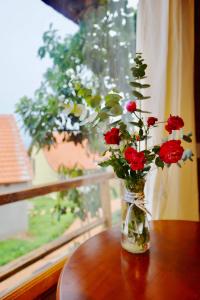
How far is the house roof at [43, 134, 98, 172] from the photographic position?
1.71 m

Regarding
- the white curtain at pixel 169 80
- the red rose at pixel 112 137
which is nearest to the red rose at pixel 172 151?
the red rose at pixel 112 137

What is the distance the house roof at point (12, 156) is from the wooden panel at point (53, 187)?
97 mm

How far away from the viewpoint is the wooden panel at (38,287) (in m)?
1.20

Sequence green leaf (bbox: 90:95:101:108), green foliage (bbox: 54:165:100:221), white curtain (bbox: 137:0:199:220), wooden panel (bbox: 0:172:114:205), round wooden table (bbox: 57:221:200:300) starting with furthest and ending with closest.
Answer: green foliage (bbox: 54:165:100:221), white curtain (bbox: 137:0:199:220), wooden panel (bbox: 0:172:114:205), green leaf (bbox: 90:95:101:108), round wooden table (bbox: 57:221:200:300)

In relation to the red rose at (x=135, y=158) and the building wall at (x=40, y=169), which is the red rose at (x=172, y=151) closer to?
the red rose at (x=135, y=158)

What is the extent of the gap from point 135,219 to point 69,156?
99 cm

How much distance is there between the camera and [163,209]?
152cm

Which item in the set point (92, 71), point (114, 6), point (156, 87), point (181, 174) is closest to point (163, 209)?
point (181, 174)

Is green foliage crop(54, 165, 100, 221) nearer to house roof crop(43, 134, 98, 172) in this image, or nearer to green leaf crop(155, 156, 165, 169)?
house roof crop(43, 134, 98, 172)

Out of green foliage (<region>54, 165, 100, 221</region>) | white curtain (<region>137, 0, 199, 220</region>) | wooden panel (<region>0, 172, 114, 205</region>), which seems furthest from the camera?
green foliage (<region>54, 165, 100, 221</region>)

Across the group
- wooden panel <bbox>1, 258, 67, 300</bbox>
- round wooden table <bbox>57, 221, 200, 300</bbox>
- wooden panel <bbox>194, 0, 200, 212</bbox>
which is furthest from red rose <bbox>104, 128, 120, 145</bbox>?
wooden panel <bbox>194, 0, 200, 212</bbox>

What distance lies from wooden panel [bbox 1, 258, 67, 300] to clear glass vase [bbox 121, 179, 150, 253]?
62 centimetres

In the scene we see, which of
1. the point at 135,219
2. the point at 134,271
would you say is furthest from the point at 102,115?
the point at 134,271

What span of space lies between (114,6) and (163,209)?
1.29 meters
